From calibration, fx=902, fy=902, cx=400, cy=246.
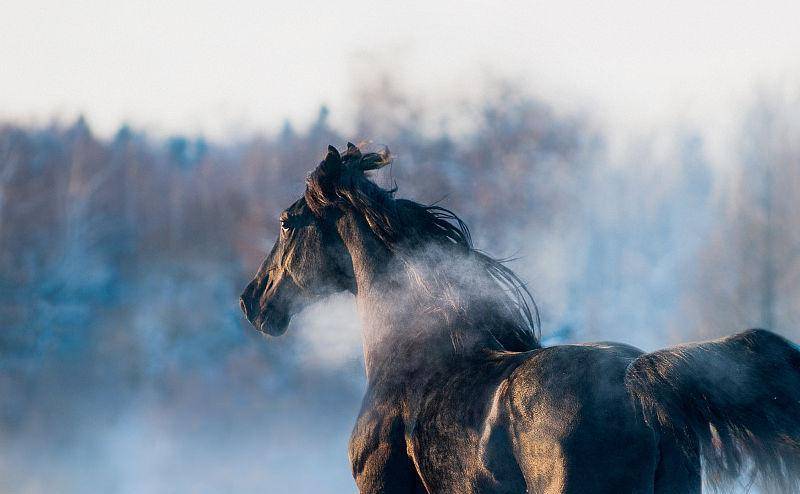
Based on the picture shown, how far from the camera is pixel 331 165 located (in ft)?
12.1

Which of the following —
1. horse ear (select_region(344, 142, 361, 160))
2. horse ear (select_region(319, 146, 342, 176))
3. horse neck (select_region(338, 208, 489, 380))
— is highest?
horse ear (select_region(344, 142, 361, 160))

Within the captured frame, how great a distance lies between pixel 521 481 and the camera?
101 inches

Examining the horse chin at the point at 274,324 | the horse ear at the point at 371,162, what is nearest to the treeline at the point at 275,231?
the horse chin at the point at 274,324

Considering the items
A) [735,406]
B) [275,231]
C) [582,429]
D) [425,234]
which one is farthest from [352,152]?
[275,231]

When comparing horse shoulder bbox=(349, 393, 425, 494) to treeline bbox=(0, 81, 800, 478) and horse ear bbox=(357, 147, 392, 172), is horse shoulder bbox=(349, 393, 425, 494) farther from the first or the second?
treeline bbox=(0, 81, 800, 478)

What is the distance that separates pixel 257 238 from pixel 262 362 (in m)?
1.66

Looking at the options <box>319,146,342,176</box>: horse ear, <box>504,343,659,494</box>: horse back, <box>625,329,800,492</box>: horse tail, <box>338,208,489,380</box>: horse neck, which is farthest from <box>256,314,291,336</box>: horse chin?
<box>625,329,800,492</box>: horse tail

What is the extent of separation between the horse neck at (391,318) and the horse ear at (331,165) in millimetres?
190

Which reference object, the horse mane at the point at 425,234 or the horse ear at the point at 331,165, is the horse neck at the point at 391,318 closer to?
the horse mane at the point at 425,234

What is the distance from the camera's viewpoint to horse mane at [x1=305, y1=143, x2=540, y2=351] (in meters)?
3.23

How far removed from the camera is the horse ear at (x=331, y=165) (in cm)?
364

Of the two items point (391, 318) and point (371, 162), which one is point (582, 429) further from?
point (371, 162)

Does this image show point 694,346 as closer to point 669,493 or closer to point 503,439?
point 669,493

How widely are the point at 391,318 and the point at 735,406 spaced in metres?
1.46
